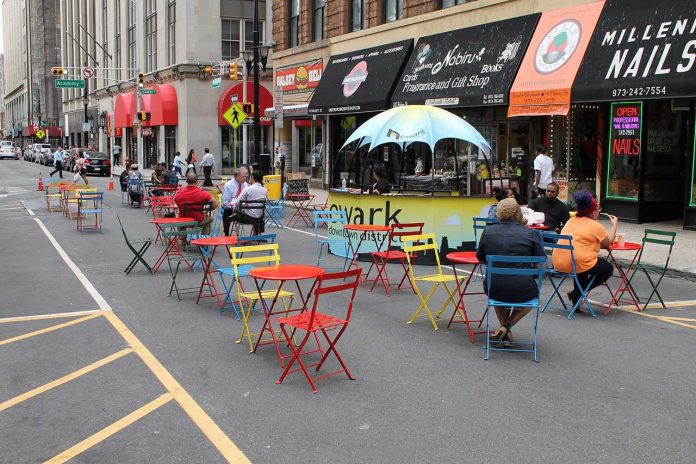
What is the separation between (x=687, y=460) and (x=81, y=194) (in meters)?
15.8

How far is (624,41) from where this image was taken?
54.3ft

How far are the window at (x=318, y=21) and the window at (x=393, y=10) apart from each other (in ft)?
15.2

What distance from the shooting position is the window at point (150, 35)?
166ft

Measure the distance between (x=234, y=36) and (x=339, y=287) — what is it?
137 ft

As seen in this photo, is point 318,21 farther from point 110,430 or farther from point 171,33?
point 110,430

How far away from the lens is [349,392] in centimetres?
600

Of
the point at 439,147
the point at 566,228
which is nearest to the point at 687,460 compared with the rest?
the point at 566,228

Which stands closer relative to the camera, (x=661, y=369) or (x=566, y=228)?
(x=661, y=369)

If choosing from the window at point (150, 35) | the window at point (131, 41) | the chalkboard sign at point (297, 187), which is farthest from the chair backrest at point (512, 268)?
the window at point (131, 41)

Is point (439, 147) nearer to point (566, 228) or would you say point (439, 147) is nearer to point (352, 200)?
point (352, 200)

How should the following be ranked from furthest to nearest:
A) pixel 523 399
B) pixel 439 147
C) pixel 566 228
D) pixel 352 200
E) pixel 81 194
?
pixel 439 147 < pixel 81 194 < pixel 352 200 < pixel 566 228 < pixel 523 399

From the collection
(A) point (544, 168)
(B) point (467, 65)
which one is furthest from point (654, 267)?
(B) point (467, 65)

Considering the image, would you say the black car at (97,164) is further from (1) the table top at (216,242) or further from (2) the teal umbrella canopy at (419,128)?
(1) the table top at (216,242)

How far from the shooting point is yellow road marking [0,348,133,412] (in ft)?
18.9
